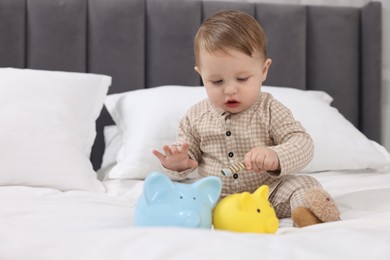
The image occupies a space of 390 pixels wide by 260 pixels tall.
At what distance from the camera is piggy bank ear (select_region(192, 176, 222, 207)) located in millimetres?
996

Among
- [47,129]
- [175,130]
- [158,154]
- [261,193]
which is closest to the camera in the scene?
[261,193]

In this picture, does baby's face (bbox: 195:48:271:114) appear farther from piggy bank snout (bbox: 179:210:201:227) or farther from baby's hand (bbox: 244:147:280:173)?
piggy bank snout (bbox: 179:210:201:227)

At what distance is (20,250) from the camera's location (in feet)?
2.55

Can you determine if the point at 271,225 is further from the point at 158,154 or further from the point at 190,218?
the point at 158,154

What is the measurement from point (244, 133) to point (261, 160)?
0.68ft

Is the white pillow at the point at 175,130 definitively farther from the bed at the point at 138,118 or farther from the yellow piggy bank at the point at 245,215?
the yellow piggy bank at the point at 245,215

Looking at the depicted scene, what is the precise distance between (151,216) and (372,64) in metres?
1.66

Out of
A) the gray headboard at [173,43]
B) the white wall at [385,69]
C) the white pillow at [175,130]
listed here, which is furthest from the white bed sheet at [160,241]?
the white wall at [385,69]

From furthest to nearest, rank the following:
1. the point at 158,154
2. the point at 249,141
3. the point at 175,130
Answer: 1. the point at 175,130
2. the point at 249,141
3. the point at 158,154

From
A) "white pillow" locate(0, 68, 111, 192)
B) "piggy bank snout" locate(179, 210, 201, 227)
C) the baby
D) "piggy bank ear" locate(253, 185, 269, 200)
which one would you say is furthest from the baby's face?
"white pillow" locate(0, 68, 111, 192)

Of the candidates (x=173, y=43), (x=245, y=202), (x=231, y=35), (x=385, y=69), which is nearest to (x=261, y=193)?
(x=245, y=202)

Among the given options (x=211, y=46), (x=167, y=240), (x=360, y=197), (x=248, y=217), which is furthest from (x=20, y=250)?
(x=360, y=197)

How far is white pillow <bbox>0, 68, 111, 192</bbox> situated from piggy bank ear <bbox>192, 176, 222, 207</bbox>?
1.98 feet

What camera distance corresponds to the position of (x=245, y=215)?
3.19 ft
